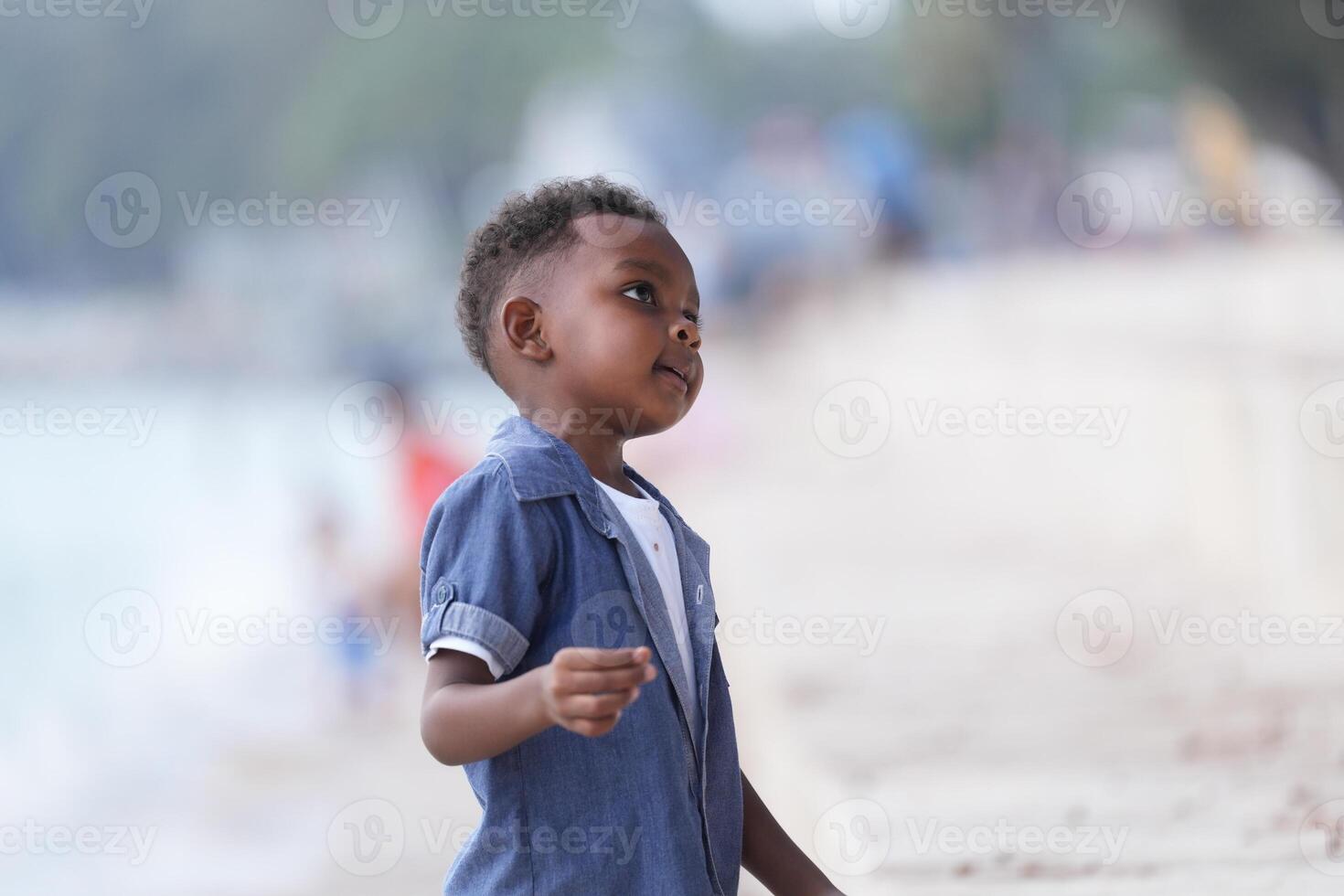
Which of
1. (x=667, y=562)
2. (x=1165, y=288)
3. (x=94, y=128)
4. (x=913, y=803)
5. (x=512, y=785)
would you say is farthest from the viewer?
(x=1165, y=288)

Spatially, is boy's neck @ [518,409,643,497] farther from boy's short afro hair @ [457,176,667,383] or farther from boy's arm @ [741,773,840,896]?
boy's arm @ [741,773,840,896]

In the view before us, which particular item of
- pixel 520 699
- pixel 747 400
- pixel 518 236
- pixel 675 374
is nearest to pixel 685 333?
pixel 675 374

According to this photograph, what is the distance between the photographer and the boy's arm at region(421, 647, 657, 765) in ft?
1.96

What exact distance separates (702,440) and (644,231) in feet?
6.85

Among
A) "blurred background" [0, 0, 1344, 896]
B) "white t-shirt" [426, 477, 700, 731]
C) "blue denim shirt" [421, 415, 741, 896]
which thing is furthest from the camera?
"blurred background" [0, 0, 1344, 896]

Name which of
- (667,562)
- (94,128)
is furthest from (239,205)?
(667,562)

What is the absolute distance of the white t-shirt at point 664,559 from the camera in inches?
31.7

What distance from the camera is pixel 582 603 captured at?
739 millimetres

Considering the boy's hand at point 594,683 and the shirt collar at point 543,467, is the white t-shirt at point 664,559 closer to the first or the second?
the shirt collar at point 543,467

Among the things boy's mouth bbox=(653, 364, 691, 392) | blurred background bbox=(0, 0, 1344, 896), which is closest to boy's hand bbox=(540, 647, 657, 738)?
boy's mouth bbox=(653, 364, 691, 392)

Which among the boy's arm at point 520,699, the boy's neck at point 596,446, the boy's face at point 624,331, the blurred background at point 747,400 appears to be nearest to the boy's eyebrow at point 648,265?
the boy's face at point 624,331

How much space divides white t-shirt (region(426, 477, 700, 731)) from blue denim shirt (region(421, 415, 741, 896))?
18mm

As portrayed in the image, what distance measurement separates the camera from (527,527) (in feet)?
2.37

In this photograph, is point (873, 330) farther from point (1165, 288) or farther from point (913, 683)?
point (913, 683)
